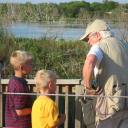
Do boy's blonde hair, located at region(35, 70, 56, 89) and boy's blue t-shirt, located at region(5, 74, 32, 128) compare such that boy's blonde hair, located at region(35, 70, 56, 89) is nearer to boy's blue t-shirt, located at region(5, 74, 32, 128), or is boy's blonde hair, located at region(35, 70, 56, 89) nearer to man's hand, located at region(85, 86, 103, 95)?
boy's blue t-shirt, located at region(5, 74, 32, 128)

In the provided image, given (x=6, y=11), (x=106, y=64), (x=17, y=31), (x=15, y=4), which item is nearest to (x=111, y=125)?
(x=106, y=64)

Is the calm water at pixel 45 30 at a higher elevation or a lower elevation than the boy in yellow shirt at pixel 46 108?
higher

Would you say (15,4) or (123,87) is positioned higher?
(15,4)

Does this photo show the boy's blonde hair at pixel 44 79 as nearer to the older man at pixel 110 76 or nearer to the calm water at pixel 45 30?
the older man at pixel 110 76

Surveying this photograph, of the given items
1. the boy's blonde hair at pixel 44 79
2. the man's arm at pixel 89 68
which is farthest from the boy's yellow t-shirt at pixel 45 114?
the man's arm at pixel 89 68

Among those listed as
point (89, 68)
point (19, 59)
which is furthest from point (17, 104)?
point (89, 68)

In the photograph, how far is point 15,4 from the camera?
33.3 feet

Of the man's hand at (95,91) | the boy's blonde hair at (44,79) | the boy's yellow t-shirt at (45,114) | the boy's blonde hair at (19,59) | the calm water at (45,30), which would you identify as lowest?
the boy's yellow t-shirt at (45,114)

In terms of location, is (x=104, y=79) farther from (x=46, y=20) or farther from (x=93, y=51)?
(x=46, y=20)

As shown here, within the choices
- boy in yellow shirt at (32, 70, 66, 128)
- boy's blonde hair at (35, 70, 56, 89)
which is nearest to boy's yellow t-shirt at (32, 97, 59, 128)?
boy in yellow shirt at (32, 70, 66, 128)

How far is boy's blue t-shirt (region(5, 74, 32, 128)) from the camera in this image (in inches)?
79.6

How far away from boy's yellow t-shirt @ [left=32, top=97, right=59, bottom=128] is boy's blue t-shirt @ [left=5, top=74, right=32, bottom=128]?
15 centimetres

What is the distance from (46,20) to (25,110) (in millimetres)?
8122

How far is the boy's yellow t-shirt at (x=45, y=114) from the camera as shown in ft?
6.22
